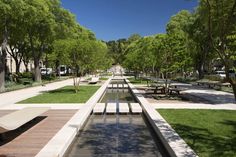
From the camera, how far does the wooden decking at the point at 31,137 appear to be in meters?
8.91

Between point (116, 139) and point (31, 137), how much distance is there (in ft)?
8.57

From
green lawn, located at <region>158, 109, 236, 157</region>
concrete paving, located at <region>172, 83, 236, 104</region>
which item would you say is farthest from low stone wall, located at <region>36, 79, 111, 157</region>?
concrete paving, located at <region>172, 83, 236, 104</region>

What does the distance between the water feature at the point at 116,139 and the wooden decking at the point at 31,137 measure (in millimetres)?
864

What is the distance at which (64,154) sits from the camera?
924 centimetres

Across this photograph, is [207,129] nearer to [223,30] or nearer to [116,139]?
[116,139]

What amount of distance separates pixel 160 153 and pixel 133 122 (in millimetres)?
4793

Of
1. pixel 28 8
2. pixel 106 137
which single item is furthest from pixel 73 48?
pixel 106 137

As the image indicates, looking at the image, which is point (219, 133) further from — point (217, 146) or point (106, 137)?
point (106, 137)

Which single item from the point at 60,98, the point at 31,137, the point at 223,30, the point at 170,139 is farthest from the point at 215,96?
the point at 223,30

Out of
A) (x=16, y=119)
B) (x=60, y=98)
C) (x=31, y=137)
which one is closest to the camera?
(x=31, y=137)

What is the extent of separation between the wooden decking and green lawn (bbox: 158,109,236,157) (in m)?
4.04

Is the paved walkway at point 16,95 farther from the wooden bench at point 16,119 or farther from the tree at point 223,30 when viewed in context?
the tree at point 223,30

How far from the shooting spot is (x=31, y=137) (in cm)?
1049

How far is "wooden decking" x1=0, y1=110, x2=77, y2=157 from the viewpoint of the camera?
29.2 feet
